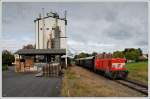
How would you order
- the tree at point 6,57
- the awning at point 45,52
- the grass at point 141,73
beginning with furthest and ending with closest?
1. the awning at point 45,52
2. the tree at point 6,57
3. the grass at point 141,73

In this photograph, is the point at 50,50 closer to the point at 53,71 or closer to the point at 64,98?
the point at 53,71

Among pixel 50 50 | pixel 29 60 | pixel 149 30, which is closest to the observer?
pixel 149 30

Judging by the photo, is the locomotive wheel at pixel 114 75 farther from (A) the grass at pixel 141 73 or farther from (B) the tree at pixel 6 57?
(B) the tree at pixel 6 57

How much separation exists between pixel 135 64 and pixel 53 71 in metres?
16.7

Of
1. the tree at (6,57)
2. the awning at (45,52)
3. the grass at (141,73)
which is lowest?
the grass at (141,73)

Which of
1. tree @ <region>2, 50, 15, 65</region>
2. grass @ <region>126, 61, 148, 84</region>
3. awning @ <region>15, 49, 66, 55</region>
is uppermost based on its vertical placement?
awning @ <region>15, 49, 66, 55</region>

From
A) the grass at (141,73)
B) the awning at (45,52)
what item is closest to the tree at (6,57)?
the awning at (45,52)

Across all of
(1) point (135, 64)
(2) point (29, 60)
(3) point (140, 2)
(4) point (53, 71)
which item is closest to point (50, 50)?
(4) point (53, 71)

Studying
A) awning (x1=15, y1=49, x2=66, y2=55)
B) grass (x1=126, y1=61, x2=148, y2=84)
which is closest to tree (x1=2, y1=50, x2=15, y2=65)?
awning (x1=15, y1=49, x2=66, y2=55)

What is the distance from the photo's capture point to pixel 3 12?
17.4m

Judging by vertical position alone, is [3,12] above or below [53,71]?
above

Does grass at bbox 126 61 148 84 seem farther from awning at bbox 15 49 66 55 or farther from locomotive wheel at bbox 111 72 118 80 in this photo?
awning at bbox 15 49 66 55

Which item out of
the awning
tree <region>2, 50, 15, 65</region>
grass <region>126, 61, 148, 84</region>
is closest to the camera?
grass <region>126, 61, 148, 84</region>

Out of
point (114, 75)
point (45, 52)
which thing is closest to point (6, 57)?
point (45, 52)
